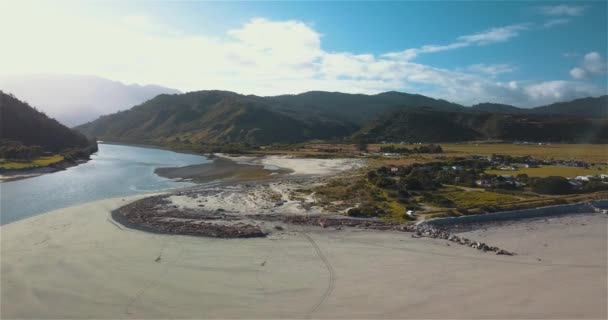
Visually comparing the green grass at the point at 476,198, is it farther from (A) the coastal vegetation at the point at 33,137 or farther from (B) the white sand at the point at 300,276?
(A) the coastal vegetation at the point at 33,137

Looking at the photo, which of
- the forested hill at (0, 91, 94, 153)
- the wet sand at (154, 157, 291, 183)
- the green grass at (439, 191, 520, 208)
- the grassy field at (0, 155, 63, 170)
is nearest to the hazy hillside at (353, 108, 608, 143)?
the wet sand at (154, 157, 291, 183)

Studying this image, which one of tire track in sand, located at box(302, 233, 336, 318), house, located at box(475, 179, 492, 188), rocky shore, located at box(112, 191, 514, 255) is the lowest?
tire track in sand, located at box(302, 233, 336, 318)

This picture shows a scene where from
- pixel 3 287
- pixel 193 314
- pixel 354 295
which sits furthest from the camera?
pixel 3 287

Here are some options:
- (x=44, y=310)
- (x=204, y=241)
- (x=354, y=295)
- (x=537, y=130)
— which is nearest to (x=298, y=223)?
(x=204, y=241)

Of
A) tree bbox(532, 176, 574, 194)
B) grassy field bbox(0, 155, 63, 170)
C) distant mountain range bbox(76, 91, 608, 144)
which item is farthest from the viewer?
distant mountain range bbox(76, 91, 608, 144)

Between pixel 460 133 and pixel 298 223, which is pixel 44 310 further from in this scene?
pixel 460 133

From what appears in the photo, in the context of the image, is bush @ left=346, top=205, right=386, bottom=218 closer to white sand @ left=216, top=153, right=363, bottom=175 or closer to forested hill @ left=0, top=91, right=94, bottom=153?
white sand @ left=216, top=153, right=363, bottom=175
